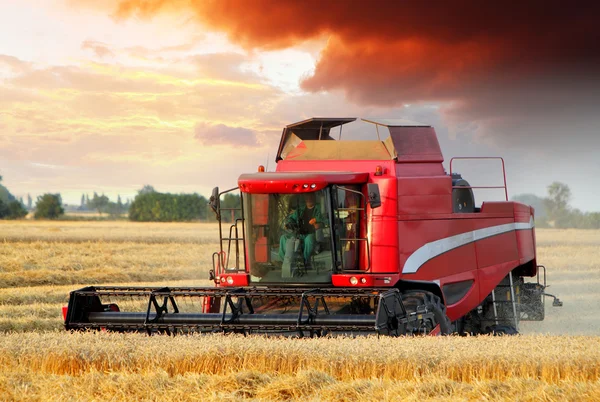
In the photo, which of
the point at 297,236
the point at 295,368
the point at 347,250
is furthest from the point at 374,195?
the point at 295,368

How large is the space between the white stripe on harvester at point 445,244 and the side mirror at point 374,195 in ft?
3.61

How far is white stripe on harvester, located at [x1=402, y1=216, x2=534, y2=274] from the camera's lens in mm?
10031

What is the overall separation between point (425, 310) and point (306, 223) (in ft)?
6.05

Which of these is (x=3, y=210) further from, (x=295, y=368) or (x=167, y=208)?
(x=295, y=368)

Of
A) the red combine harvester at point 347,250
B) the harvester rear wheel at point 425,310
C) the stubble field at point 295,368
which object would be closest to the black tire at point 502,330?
the red combine harvester at point 347,250

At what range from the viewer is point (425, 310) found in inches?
363

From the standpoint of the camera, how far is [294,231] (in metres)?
9.73

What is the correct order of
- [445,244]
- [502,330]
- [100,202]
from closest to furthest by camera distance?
[445,244]
[502,330]
[100,202]

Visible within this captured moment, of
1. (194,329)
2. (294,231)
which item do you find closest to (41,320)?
(194,329)

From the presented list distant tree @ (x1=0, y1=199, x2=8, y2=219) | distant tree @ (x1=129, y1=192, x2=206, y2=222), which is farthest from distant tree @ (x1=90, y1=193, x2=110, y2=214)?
distant tree @ (x1=0, y1=199, x2=8, y2=219)

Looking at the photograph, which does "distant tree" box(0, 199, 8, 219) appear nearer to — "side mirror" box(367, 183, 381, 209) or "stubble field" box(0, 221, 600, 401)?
"stubble field" box(0, 221, 600, 401)

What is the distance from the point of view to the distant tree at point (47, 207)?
73.3 m

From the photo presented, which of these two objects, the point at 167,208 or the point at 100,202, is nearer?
the point at 167,208

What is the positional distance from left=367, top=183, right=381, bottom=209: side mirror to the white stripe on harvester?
3.61 feet
